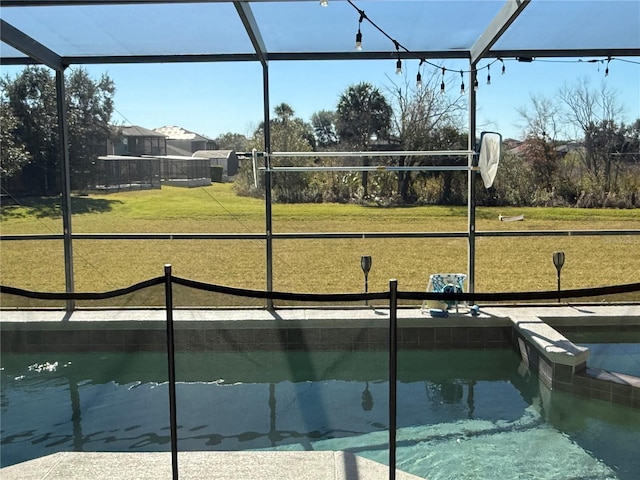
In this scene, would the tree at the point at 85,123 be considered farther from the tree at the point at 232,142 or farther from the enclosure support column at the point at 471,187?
the enclosure support column at the point at 471,187

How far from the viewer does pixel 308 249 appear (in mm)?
10328

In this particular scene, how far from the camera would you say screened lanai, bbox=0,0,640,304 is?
4.37 meters

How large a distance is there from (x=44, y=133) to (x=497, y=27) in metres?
6.86

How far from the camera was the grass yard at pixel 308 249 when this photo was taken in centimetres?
948

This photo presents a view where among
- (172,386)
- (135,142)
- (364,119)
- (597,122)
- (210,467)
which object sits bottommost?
(210,467)

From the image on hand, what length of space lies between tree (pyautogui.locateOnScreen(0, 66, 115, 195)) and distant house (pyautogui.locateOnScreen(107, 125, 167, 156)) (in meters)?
0.25

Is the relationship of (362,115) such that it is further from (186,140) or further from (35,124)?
(35,124)

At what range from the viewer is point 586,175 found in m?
9.50

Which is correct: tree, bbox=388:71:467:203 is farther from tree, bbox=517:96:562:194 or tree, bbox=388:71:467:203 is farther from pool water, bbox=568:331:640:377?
pool water, bbox=568:331:640:377

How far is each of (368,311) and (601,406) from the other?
113cm

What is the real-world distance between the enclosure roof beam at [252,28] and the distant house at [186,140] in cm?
494

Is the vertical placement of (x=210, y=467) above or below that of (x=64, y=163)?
below

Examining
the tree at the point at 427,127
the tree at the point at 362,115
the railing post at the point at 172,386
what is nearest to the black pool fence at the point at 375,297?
the railing post at the point at 172,386

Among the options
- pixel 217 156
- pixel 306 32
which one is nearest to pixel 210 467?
→ pixel 306 32
